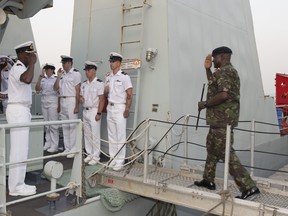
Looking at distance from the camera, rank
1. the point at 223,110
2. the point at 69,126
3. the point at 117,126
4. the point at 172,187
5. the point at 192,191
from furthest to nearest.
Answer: the point at 69,126 < the point at 117,126 < the point at 172,187 < the point at 192,191 < the point at 223,110

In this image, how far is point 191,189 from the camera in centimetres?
372

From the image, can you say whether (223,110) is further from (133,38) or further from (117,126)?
(133,38)

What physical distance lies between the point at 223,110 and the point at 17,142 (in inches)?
89.5

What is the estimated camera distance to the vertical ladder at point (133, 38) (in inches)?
221

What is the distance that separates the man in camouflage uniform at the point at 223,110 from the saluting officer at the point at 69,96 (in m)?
2.73

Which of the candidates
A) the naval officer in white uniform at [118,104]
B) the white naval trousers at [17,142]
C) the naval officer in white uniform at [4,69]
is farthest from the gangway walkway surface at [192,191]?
the naval officer in white uniform at [4,69]

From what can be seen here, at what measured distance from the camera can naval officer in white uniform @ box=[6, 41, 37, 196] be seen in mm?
3756

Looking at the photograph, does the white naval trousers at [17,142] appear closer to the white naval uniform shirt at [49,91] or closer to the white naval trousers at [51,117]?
the white naval trousers at [51,117]

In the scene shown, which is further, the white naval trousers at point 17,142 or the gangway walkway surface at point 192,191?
the white naval trousers at point 17,142

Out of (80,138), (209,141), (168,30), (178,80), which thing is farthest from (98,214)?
(168,30)

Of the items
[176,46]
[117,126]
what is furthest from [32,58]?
[176,46]

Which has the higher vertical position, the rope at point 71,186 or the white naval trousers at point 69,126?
the white naval trousers at point 69,126

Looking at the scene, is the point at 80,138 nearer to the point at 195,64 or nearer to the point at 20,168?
the point at 20,168

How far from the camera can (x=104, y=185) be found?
179 inches
